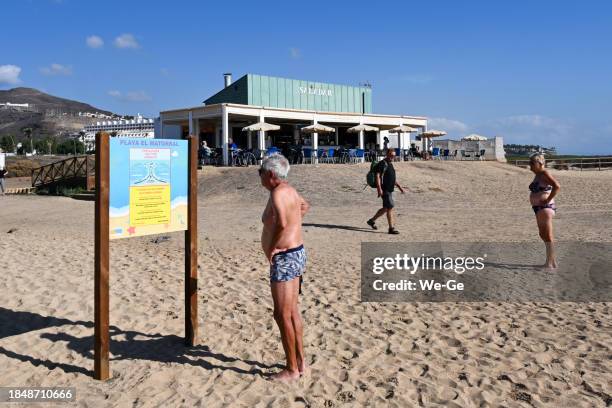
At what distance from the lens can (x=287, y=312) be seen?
12.6ft

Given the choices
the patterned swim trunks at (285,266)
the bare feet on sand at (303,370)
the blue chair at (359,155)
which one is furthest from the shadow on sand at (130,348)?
the blue chair at (359,155)

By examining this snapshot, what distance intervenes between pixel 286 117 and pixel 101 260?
27.3 metres

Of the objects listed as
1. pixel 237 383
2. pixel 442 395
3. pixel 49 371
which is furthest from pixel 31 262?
pixel 442 395

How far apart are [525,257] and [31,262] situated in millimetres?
7394

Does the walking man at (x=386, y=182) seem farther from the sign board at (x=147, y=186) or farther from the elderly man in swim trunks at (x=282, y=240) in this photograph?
the elderly man in swim trunks at (x=282, y=240)

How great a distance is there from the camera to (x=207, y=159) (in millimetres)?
28297

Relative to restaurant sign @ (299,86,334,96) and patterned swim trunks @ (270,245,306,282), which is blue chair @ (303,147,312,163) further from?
patterned swim trunks @ (270,245,306,282)

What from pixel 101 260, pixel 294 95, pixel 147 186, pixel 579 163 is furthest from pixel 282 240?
pixel 579 163

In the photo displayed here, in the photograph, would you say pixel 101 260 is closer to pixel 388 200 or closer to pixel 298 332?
pixel 298 332

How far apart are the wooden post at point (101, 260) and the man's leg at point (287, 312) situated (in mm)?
1330

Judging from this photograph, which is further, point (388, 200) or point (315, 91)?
point (315, 91)

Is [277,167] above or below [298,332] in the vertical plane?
above

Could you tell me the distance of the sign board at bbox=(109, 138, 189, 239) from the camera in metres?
4.11

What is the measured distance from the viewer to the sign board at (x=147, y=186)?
4.11 m
